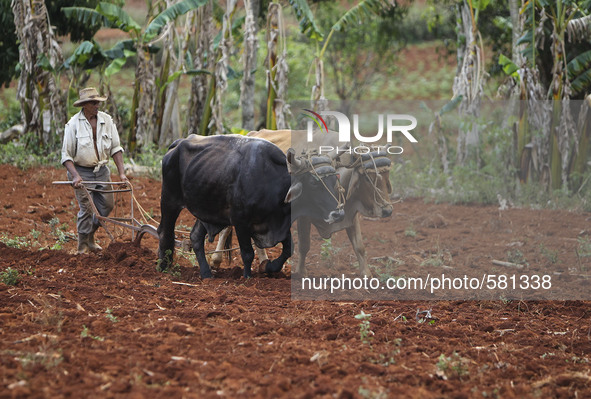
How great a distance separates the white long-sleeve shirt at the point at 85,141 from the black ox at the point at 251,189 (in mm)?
1145

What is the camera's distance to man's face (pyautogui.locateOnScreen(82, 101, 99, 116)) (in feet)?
27.7

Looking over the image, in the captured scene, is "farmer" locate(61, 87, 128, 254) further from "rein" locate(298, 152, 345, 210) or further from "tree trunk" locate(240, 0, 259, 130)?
"tree trunk" locate(240, 0, 259, 130)

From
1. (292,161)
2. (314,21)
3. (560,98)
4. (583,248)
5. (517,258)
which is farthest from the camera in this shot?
(314,21)

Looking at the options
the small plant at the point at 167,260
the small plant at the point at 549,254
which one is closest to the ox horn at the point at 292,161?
the small plant at the point at 167,260

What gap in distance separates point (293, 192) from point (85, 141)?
2773 mm

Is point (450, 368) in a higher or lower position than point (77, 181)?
lower

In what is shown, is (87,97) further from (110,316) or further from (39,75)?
(39,75)

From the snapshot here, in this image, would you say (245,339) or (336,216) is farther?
(336,216)

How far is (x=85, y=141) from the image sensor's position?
8406 mm

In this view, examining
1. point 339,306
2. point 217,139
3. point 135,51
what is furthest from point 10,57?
point 339,306

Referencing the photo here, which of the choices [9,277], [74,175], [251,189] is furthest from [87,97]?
[9,277]

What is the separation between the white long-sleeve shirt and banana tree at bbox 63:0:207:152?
Result: 5108mm

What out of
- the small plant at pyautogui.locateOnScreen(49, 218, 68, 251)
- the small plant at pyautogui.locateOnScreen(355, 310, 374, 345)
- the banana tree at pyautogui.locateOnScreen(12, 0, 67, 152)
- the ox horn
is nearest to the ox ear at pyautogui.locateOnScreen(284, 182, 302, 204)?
the ox horn

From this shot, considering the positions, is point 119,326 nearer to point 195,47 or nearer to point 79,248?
point 79,248
